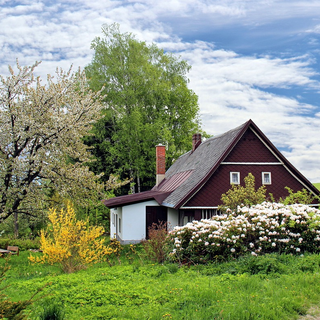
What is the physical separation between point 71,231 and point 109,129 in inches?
820

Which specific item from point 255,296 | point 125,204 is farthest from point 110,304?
point 125,204

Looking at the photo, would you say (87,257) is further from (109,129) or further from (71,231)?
(109,129)

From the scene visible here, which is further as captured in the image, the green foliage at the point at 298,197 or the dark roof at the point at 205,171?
the dark roof at the point at 205,171

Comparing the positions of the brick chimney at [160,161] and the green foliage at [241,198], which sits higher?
the brick chimney at [160,161]

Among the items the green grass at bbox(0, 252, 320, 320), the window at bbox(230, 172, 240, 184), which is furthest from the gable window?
the green grass at bbox(0, 252, 320, 320)

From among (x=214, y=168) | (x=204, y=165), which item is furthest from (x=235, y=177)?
(x=204, y=165)

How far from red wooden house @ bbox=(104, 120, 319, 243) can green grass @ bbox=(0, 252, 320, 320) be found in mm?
7759

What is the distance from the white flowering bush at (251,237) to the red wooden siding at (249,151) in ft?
23.0

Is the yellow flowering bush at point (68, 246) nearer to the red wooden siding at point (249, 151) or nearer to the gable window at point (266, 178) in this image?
the red wooden siding at point (249, 151)

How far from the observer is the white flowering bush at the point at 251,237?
11.4 metres

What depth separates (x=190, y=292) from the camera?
743 cm


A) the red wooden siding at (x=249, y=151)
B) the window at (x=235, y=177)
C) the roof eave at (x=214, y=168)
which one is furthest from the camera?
the red wooden siding at (x=249, y=151)

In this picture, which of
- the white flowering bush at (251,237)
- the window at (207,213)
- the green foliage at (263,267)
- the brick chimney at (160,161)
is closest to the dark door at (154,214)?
the window at (207,213)

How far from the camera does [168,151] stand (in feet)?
106
